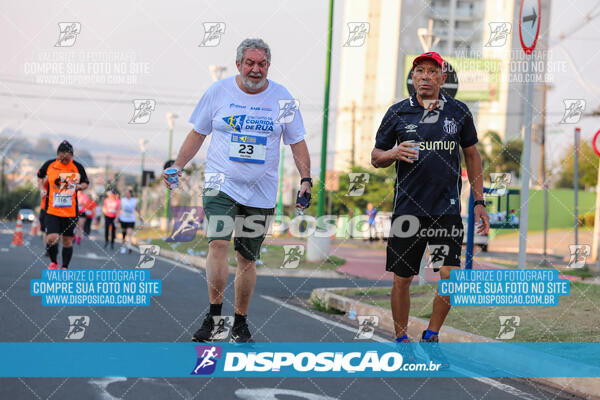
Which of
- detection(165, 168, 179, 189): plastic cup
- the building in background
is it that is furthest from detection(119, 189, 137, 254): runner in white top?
the building in background

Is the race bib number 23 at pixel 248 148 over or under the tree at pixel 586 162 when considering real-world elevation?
under

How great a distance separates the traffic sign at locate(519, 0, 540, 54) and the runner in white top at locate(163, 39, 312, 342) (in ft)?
11.8

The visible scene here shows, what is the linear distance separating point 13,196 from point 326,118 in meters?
88.8

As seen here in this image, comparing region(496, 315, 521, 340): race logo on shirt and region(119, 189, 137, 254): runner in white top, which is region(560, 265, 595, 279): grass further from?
region(119, 189, 137, 254): runner in white top

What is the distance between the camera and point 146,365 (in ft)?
Answer: 16.5

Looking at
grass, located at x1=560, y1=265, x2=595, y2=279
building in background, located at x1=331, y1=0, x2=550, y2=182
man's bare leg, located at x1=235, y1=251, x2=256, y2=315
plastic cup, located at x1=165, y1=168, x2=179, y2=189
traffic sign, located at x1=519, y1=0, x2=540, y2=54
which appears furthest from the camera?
building in background, located at x1=331, y1=0, x2=550, y2=182

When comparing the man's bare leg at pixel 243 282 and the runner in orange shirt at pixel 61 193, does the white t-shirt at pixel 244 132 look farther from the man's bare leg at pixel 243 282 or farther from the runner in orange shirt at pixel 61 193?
the runner in orange shirt at pixel 61 193

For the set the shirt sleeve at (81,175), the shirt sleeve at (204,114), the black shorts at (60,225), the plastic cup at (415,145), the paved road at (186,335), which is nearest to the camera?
the paved road at (186,335)

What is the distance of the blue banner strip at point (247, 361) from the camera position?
191 inches

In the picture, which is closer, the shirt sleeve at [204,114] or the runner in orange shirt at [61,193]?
the shirt sleeve at [204,114]

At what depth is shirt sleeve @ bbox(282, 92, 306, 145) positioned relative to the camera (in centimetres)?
516

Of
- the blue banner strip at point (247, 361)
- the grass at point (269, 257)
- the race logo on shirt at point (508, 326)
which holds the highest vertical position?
the blue banner strip at point (247, 361)

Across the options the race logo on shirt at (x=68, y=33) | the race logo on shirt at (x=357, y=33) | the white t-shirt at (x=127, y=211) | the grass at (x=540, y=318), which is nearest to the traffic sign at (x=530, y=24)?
the race logo on shirt at (x=357, y=33)

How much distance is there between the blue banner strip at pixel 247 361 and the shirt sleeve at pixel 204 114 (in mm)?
1448
